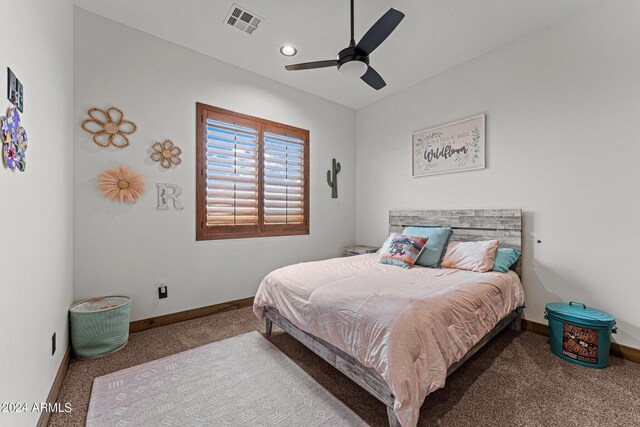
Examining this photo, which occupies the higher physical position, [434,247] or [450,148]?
[450,148]

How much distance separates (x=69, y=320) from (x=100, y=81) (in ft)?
7.17

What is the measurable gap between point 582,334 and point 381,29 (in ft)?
9.33

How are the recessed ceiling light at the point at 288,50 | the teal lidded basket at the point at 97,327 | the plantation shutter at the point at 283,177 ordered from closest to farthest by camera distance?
the teal lidded basket at the point at 97,327, the recessed ceiling light at the point at 288,50, the plantation shutter at the point at 283,177

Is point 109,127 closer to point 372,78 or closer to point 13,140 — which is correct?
point 13,140

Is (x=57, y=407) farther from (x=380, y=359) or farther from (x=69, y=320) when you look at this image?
(x=380, y=359)

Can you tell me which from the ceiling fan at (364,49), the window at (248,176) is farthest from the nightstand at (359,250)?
the ceiling fan at (364,49)

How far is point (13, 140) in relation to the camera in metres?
1.20

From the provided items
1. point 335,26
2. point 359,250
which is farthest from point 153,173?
point 359,250

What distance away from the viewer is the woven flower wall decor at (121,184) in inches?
102

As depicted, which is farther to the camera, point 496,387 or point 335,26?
point 335,26

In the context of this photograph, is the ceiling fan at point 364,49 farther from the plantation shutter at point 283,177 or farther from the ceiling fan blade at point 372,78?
the plantation shutter at point 283,177

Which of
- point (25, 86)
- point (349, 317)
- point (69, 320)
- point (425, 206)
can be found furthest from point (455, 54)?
point (69, 320)

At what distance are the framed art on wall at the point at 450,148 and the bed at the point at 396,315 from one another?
75cm

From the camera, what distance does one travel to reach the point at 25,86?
1394mm
